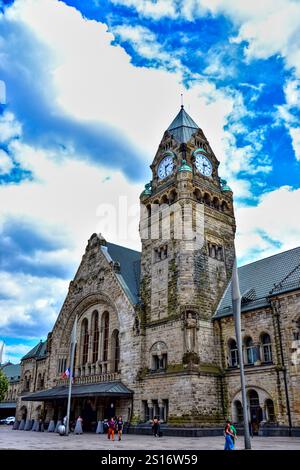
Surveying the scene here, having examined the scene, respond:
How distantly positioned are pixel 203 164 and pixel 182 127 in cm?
473

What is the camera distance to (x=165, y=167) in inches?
1612

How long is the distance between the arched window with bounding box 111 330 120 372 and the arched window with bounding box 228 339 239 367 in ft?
36.9

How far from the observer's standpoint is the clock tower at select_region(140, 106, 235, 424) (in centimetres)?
2994

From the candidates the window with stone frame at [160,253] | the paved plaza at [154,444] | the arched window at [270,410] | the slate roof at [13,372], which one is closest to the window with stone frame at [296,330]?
the arched window at [270,410]

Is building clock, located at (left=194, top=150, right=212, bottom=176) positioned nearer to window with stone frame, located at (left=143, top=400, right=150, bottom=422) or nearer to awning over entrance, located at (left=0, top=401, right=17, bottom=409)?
window with stone frame, located at (left=143, top=400, right=150, bottom=422)

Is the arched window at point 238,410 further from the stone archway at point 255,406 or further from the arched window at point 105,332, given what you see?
the arched window at point 105,332

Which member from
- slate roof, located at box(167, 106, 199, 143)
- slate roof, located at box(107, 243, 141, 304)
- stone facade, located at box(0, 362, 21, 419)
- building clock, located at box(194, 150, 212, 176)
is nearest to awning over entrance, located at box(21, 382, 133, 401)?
slate roof, located at box(107, 243, 141, 304)

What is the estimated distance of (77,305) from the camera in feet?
147

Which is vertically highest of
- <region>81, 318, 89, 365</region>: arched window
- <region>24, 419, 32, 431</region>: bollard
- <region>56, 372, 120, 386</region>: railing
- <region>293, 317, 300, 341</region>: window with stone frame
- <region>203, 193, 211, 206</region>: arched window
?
<region>203, 193, 211, 206</region>: arched window

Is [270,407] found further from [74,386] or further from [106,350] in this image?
[74,386]

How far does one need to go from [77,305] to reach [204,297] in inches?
673
